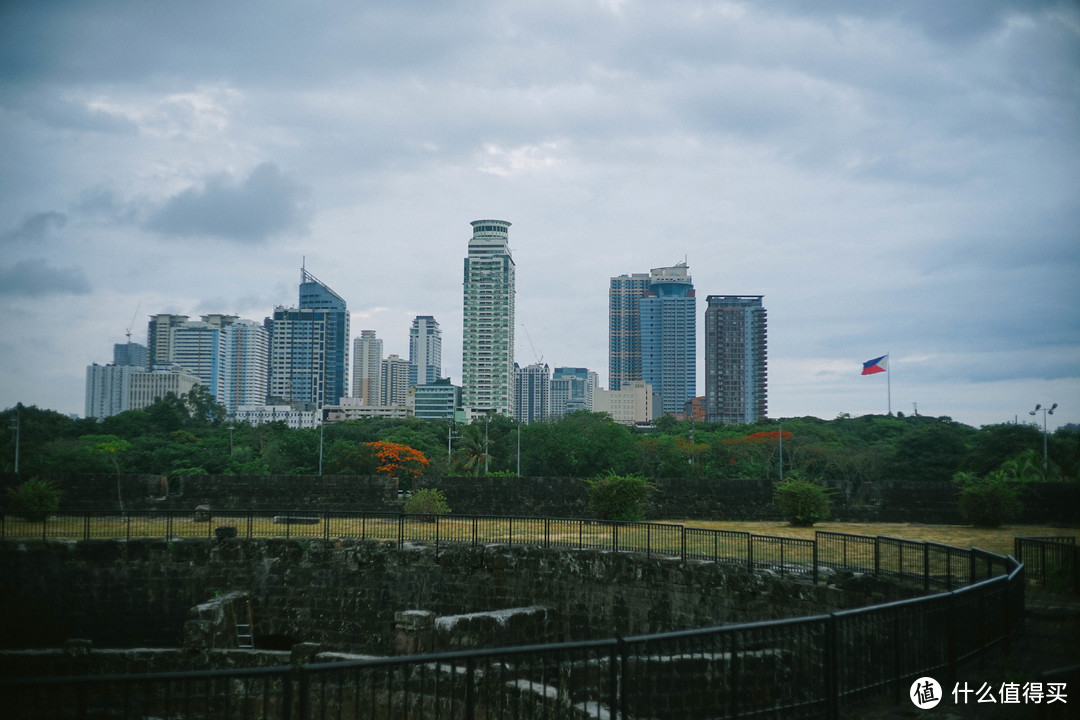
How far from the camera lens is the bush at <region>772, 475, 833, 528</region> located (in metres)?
22.1

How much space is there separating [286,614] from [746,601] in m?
11.6

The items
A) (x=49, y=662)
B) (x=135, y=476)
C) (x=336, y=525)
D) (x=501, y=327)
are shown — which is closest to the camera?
(x=49, y=662)

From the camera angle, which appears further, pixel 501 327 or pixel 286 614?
pixel 501 327

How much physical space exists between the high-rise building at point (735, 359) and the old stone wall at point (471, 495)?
145256mm

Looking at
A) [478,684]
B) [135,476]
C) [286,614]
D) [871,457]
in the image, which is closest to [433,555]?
[286,614]

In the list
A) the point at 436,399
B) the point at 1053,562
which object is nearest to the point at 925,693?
the point at 1053,562

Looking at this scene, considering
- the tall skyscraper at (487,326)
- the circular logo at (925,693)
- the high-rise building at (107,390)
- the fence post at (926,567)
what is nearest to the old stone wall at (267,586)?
the fence post at (926,567)

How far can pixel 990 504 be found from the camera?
20.4 meters

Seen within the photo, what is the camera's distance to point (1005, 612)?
7859 millimetres

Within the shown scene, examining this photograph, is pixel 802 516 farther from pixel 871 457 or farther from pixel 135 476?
pixel 871 457

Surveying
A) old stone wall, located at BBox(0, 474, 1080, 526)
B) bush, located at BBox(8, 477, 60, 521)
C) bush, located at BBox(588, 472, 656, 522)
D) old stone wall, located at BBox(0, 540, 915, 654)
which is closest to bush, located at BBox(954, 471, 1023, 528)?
old stone wall, located at BBox(0, 474, 1080, 526)

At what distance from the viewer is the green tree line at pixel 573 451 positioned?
3703 cm

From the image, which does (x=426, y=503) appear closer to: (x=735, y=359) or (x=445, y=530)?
(x=445, y=530)

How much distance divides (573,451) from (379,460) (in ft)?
35.2
